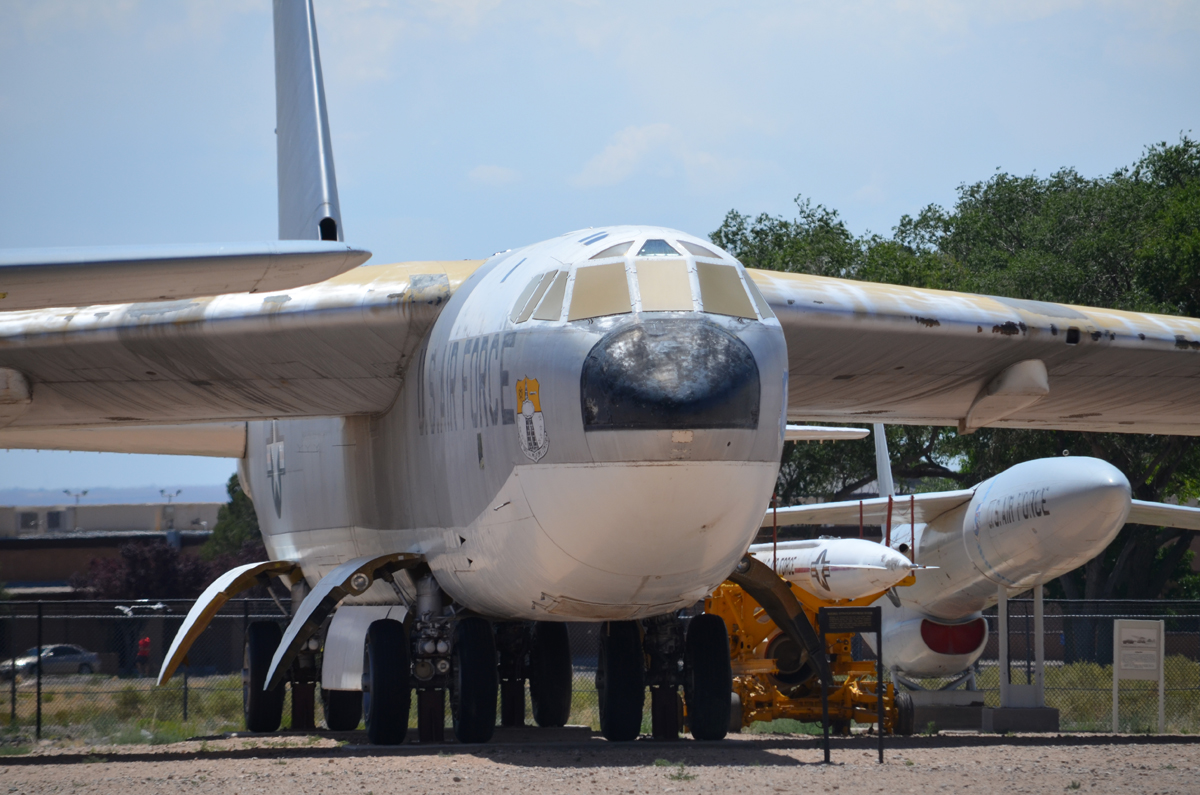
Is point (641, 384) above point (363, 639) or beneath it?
above

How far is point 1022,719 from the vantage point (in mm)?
16984

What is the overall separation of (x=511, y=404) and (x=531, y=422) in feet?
1.12

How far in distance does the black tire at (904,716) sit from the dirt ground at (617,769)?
4.50m

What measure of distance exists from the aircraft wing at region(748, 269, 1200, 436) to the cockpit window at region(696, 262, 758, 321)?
2144 mm

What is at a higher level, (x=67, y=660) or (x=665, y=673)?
(x=665, y=673)

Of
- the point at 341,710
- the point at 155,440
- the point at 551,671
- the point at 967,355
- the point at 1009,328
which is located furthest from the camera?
the point at 155,440

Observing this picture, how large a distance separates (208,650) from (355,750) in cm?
2947

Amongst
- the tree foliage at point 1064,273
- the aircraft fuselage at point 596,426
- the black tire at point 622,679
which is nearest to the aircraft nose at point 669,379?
the aircraft fuselage at point 596,426

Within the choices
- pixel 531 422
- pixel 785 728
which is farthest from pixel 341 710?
pixel 785 728

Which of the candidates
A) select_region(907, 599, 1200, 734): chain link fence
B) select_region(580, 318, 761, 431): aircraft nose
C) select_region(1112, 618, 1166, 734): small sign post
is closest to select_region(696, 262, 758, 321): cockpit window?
select_region(580, 318, 761, 431): aircraft nose

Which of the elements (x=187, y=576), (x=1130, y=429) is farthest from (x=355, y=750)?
(x=187, y=576)

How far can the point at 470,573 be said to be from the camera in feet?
36.5

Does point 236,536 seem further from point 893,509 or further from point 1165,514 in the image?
point 1165,514

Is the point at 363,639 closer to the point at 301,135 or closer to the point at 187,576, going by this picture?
the point at 301,135
